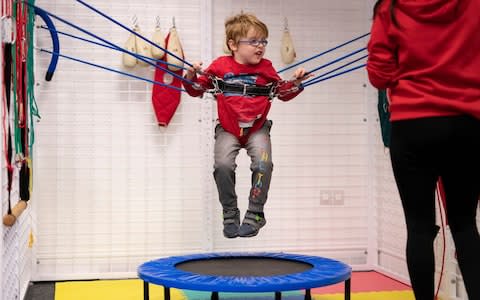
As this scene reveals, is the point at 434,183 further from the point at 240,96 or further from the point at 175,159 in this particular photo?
the point at 175,159

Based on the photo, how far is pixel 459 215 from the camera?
7.44 feet

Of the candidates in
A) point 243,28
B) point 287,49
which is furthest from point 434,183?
point 287,49

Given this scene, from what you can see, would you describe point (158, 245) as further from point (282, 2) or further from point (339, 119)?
point (282, 2)

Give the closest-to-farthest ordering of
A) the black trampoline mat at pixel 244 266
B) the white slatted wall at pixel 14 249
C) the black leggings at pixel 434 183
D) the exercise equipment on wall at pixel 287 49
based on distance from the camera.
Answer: the black leggings at pixel 434 183 → the white slatted wall at pixel 14 249 → the black trampoline mat at pixel 244 266 → the exercise equipment on wall at pixel 287 49

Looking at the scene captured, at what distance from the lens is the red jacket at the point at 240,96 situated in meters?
3.60

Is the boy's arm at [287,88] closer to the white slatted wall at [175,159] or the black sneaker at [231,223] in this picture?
the black sneaker at [231,223]

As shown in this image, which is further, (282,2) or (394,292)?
(282,2)

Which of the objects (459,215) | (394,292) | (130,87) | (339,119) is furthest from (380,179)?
(459,215)

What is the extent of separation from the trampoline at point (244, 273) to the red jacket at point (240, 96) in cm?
76

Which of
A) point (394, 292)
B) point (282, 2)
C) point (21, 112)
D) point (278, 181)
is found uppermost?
point (282, 2)

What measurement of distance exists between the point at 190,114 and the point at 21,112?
1.72 meters

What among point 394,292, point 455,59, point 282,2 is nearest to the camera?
point 455,59

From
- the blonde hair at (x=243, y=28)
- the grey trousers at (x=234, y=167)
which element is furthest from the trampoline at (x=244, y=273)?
the blonde hair at (x=243, y=28)

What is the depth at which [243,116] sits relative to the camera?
3592 mm
